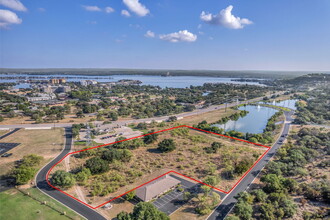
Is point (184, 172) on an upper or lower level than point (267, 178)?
lower

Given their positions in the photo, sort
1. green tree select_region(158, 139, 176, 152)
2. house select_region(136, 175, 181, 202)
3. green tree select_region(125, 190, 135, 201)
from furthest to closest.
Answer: green tree select_region(158, 139, 176, 152)
house select_region(136, 175, 181, 202)
green tree select_region(125, 190, 135, 201)

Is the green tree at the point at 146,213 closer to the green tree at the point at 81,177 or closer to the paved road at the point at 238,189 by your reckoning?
the paved road at the point at 238,189

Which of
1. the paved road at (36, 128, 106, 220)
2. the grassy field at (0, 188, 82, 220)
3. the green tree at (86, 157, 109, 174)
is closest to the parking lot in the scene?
the paved road at (36, 128, 106, 220)

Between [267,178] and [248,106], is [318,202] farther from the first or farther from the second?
[248,106]

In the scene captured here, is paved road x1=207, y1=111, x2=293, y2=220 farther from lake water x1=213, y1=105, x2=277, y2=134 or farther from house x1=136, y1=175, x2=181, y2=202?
lake water x1=213, y1=105, x2=277, y2=134

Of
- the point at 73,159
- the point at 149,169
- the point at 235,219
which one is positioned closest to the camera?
the point at 235,219

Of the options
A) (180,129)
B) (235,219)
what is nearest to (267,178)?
(235,219)
